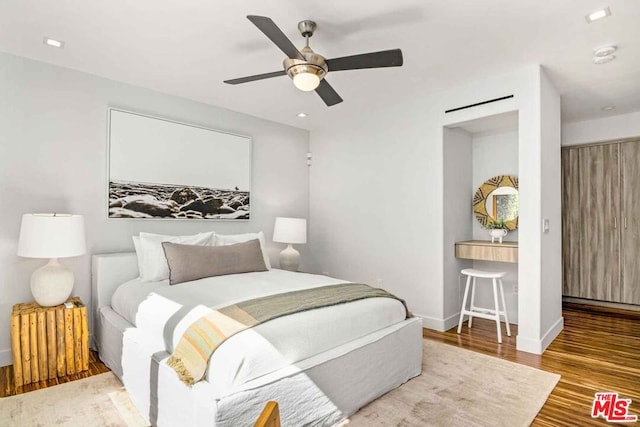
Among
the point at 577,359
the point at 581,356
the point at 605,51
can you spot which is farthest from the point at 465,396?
the point at 605,51

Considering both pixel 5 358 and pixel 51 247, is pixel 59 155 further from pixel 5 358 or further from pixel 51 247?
pixel 5 358

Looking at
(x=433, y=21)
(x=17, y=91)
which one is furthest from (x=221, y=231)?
(x=433, y=21)

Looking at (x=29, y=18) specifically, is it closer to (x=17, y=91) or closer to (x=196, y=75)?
(x=17, y=91)

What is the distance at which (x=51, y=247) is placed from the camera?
2.62m

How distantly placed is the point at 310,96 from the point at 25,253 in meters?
2.91

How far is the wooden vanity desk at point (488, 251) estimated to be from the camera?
3.54m

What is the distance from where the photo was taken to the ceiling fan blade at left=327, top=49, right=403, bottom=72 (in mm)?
2156

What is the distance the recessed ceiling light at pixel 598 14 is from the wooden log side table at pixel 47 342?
4.21m

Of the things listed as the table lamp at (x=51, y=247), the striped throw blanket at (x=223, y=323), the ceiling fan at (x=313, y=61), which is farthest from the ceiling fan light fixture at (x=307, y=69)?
the table lamp at (x=51, y=247)

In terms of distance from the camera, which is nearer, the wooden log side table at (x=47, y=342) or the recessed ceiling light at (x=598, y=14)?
the recessed ceiling light at (x=598, y=14)

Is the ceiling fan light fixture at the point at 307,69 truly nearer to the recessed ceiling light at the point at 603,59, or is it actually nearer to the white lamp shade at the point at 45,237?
the white lamp shade at the point at 45,237

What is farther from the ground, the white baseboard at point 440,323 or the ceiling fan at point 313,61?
the ceiling fan at point 313,61

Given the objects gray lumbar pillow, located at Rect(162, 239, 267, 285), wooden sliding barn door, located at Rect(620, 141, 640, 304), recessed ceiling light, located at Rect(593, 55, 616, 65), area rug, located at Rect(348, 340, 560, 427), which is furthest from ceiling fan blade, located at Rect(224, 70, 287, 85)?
wooden sliding barn door, located at Rect(620, 141, 640, 304)

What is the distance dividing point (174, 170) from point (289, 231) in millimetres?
1490
